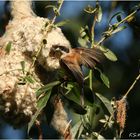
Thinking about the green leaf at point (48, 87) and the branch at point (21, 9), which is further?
the branch at point (21, 9)

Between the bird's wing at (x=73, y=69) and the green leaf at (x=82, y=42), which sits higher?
the green leaf at (x=82, y=42)

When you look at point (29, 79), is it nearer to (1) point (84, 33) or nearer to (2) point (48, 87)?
(2) point (48, 87)

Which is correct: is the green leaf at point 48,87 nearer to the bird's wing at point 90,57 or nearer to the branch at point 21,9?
the bird's wing at point 90,57

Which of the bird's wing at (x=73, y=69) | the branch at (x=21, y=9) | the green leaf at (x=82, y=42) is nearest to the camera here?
the bird's wing at (x=73, y=69)

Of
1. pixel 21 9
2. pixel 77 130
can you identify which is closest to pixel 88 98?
pixel 77 130

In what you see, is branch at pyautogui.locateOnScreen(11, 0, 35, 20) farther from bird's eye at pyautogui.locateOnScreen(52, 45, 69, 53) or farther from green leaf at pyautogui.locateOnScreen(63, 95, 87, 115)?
green leaf at pyautogui.locateOnScreen(63, 95, 87, 115)

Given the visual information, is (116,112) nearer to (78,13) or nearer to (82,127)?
(82,127)

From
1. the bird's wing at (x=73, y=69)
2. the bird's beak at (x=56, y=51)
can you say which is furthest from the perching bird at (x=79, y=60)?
the bird's beak at (x=56, y=51)

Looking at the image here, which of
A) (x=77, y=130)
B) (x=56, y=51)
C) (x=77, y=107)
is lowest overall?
(x=77, y=130)

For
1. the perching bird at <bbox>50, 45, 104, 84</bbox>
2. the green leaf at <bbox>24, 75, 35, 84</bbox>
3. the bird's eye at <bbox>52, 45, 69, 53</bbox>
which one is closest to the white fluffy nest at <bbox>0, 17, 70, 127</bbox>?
the bird's eye at <bbox>52, 45, 69, 53</bbox>

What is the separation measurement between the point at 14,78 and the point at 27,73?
0.52 feet

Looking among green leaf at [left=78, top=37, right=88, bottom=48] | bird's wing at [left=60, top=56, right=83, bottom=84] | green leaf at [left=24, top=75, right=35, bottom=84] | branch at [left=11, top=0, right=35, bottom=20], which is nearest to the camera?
bird's wing at [left=60, top=56, right=83, bottom=84]

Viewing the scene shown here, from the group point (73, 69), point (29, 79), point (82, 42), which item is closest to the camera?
point (73, 69)

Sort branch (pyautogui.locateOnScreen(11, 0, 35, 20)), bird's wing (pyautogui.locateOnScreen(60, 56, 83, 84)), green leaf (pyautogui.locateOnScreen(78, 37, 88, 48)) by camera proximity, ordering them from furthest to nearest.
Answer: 1. branch (pyautogui.locateOnScreen(11, 0, 35, 20))
2. green leaf (pyautogui.locateOnScreen(78, 37, 88, 48))
3. bird's wing (pyautogui.locateOnScreen(60, 56, 83, 84))
